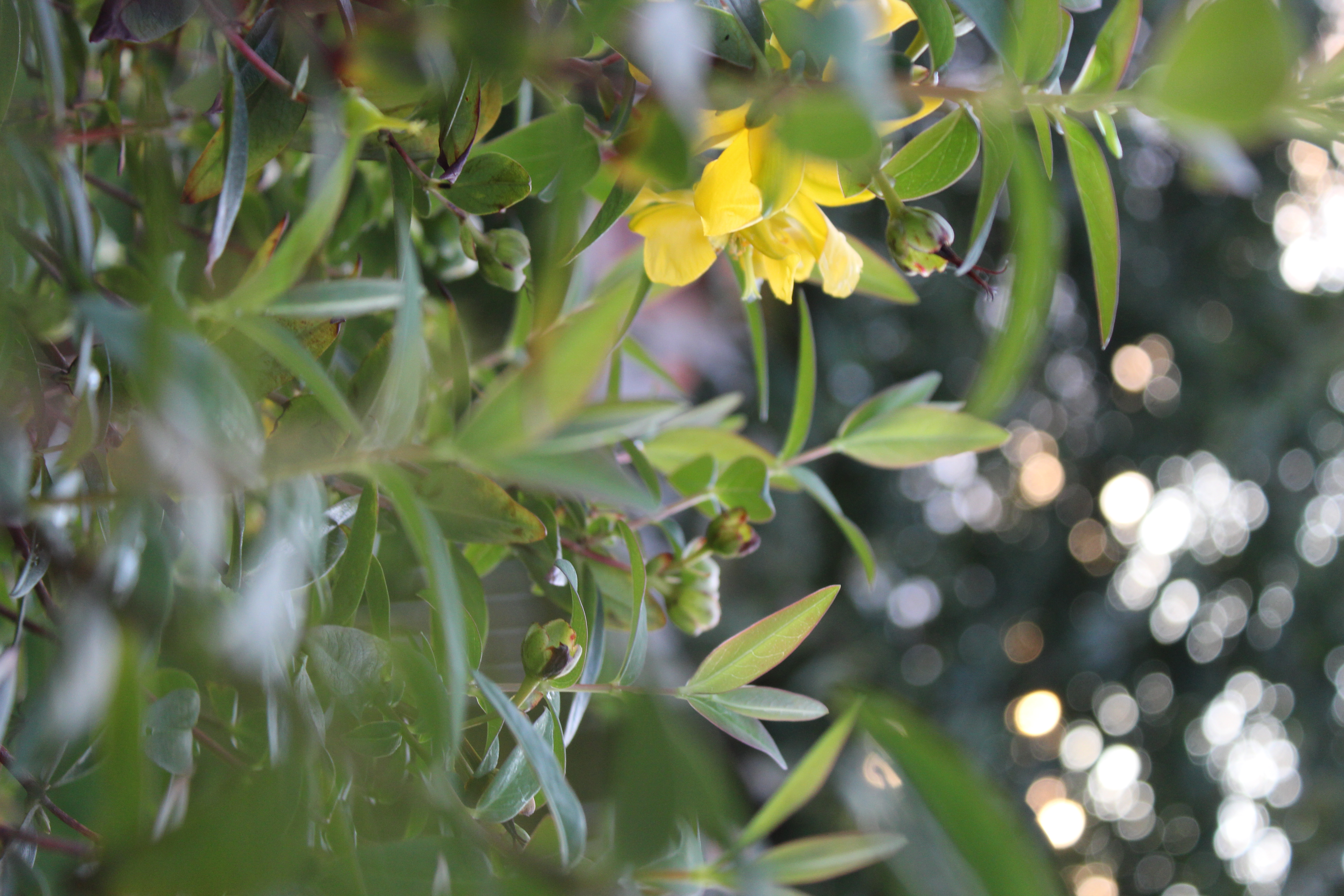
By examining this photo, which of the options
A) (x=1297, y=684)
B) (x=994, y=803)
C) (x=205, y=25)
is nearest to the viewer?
(x=994, y=803)

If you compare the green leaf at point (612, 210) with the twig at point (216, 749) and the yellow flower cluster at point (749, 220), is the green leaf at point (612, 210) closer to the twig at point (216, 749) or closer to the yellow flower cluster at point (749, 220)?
the yellow flower cluster at point (749, 220)

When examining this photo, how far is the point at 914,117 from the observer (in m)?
0.15

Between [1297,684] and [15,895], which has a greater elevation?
[15,895]

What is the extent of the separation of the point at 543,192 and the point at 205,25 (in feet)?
0.35

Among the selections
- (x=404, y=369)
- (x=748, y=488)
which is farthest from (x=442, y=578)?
(x=748, y=488)

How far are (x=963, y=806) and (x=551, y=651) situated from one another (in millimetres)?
103

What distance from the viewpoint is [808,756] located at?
12cm

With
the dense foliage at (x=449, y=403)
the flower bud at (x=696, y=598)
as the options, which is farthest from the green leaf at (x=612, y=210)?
the flower bud at (x=696, y=598)

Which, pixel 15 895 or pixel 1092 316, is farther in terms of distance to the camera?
pixel 1092 316

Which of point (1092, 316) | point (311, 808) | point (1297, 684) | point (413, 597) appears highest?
point (311, 808)

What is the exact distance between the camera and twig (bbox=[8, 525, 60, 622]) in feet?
0.47

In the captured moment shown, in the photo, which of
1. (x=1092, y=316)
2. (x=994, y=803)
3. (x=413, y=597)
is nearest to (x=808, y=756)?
(x=994, y=803)

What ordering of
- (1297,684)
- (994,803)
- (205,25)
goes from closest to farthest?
(994,803), (205,25), (1297,684)

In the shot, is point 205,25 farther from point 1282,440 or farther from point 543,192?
point 1282,440
